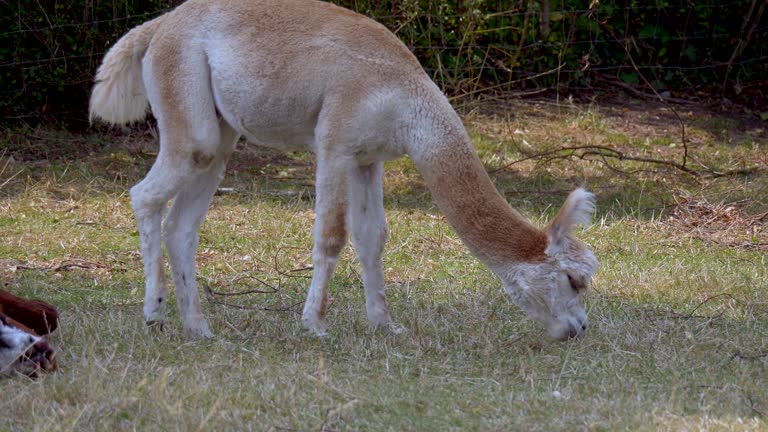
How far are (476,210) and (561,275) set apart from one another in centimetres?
49

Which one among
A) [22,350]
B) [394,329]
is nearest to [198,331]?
[394,329]

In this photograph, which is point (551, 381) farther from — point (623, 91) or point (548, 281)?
point (623, 91)

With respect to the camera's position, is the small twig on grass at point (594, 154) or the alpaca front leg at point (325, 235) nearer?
the alpaca front leg at point (325, 235)

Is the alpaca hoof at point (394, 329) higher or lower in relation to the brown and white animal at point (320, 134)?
lower

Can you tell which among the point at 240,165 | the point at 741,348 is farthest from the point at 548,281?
the point at 240,165

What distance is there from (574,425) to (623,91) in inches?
336

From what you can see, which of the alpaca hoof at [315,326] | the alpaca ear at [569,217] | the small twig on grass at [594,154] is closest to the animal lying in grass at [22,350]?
the alpaca hoof at [315,326]

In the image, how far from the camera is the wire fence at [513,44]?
10414 mm

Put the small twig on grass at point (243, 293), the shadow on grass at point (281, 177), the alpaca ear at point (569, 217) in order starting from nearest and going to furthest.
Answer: the alpaca ear at point (569, 217) → the small twig on grass at point (243, 293) → the shadow on grass at point (281, 177)

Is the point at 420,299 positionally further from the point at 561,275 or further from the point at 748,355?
the point at 748,355

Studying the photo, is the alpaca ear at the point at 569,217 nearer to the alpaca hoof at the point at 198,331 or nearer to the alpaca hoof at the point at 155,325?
the alpaca hoof at the point at 198,331

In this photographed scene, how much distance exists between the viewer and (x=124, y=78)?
5.75m

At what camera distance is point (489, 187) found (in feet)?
17.3

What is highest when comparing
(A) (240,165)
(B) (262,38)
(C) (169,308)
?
(B) (262,38)
